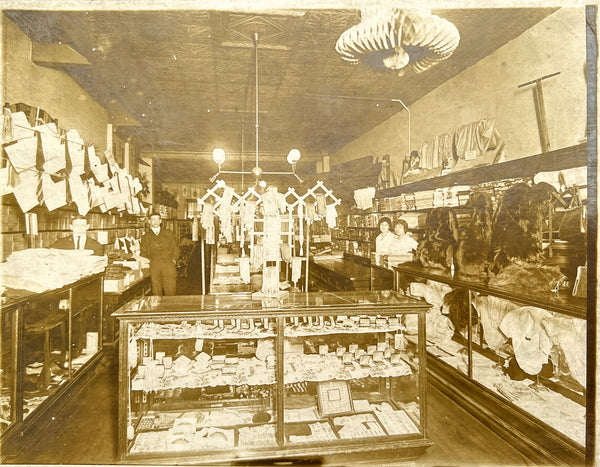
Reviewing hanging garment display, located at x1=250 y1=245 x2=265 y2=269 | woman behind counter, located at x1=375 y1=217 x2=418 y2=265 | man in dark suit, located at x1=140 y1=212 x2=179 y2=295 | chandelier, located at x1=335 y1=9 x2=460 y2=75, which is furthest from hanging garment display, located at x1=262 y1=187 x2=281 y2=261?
man in dark suit, located at x1=140 y1=212 x2=179 y2=295

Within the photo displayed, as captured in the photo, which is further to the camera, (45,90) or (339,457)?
(45,90)

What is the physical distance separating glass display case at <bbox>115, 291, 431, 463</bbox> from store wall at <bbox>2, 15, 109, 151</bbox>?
189 cm

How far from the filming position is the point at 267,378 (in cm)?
240

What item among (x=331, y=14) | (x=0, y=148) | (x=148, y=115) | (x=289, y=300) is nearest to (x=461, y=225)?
(x=289, y=300)

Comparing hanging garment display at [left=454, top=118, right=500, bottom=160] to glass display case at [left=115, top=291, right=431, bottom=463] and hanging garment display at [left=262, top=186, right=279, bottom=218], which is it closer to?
glass display case at [left=115, top=291, right=431, bottom=463]

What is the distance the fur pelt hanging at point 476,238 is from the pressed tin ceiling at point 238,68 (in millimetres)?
1383

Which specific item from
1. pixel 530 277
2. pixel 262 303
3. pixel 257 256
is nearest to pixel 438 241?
pixel 530 277

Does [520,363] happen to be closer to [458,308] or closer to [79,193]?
[458,308]

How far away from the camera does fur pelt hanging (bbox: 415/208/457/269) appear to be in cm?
373

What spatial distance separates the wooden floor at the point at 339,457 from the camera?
231 cm

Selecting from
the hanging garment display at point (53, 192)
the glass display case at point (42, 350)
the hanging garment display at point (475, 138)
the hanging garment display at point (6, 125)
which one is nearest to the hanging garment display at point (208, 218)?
the glass display case at point (42, 350)

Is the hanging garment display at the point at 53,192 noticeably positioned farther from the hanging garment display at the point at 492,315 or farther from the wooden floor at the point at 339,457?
the hanging garment display at the point at 492,315

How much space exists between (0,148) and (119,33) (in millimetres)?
1463

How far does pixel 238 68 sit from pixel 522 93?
293cm
